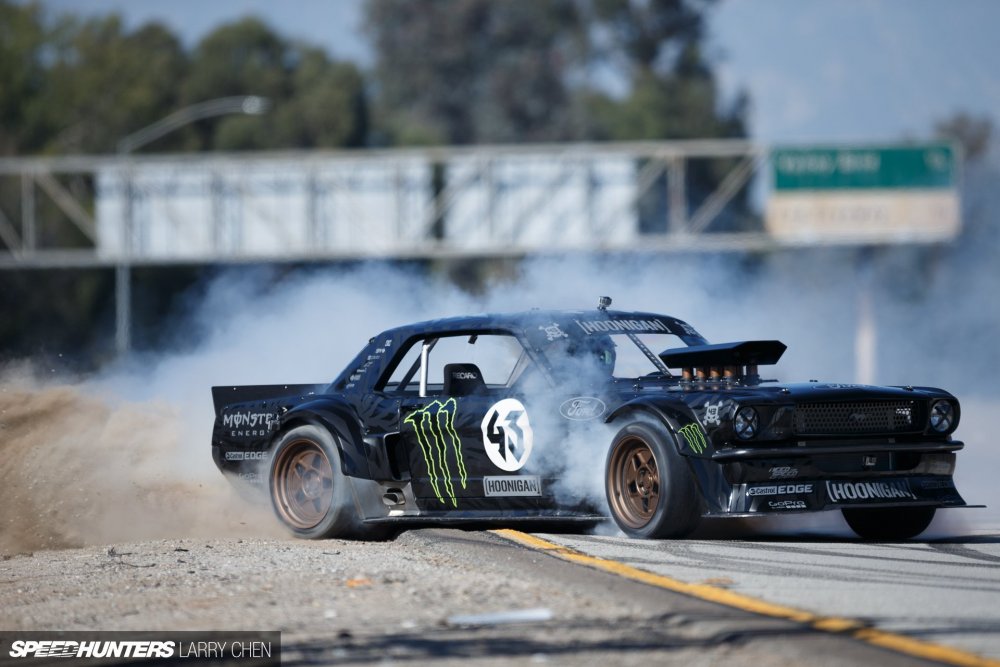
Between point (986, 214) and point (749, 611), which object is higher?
point (986, 214)

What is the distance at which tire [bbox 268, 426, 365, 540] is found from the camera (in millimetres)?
9984

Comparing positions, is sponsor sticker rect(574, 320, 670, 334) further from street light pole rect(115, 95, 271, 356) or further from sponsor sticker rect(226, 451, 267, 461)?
street light pole rect(115, 95, 271, 356)

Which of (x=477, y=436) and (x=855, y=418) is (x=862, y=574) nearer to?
(x=855, y=418)

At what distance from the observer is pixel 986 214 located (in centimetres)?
6312

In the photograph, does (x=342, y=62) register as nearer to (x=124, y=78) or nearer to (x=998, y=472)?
(x=124, y=78)

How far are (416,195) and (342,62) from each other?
1306 inches

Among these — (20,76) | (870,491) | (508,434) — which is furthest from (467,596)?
A: (20,76)

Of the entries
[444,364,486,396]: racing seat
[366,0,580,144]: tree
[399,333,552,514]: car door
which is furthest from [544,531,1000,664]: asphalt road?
[366,0,580,144]: tree

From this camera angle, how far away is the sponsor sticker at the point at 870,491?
8.79 m

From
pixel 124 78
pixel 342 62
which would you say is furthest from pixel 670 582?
pixel 342 62

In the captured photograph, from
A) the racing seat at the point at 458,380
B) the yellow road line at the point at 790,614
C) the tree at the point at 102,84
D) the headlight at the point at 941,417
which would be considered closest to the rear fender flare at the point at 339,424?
the racing seat at the point at 458,380

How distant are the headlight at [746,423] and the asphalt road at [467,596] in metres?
0.58

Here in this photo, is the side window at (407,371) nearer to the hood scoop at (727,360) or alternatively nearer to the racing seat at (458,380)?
the racing seat at (458,380)

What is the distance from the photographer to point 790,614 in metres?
6.25
